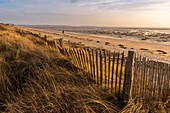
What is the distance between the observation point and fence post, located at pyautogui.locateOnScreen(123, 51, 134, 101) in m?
5.59

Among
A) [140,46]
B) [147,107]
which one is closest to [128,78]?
[147,107]

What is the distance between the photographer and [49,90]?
5656 millimetres

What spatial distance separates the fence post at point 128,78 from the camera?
220 inches

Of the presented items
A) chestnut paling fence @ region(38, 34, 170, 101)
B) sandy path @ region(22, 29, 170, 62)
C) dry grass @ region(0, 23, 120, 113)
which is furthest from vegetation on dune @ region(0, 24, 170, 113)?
sandy path @ region(22, 29, 170, 62)

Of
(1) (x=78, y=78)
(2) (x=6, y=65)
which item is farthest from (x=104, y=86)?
(2) (x=6, y=65)

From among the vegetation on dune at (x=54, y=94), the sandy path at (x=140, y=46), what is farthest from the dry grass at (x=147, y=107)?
the sandy path at (x=140, y=46)

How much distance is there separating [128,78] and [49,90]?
5.61 feet

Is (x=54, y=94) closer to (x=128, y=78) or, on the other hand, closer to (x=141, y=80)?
(x=128, y=78)

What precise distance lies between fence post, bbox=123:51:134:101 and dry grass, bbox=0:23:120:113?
0.30 metres

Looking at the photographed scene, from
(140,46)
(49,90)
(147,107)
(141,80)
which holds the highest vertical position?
(141,80)

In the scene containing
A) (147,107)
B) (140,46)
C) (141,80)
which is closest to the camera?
(147,107)

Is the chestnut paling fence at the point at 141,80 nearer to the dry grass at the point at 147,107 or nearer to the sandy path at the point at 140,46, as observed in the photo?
the dry grass at the point at 147,107

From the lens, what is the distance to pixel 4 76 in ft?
22.1

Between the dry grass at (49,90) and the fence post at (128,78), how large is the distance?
30cm
